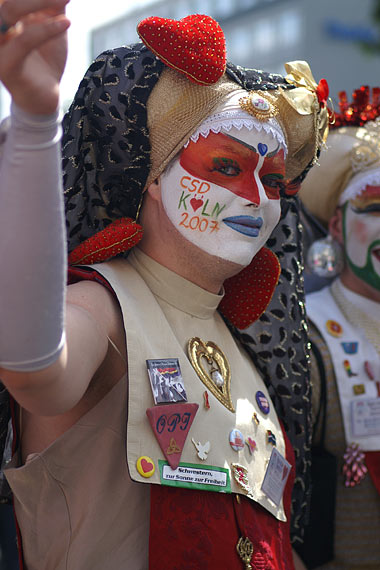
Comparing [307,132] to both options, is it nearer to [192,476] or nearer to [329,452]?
[192,476]

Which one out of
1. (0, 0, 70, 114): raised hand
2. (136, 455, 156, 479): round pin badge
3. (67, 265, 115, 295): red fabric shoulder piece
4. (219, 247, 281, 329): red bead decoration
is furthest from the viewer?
(219, 247, 281, 329): red bead decoration

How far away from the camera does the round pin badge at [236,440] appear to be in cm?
203

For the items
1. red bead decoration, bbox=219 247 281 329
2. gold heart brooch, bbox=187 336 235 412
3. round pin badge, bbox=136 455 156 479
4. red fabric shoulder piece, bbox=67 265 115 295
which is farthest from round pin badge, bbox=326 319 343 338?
round pin badge, bbox=136 455 156 479

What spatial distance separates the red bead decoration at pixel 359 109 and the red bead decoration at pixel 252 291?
3.58ft

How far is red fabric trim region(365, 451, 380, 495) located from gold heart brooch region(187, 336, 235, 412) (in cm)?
98

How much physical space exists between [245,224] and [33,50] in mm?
935

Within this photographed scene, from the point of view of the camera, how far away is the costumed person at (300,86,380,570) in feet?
9.45

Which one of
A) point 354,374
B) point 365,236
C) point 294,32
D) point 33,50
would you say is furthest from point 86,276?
point 294,32

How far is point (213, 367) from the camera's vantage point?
7.08 feet

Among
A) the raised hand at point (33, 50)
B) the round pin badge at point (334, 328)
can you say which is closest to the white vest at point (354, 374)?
the round pin badge at point (334, 328)

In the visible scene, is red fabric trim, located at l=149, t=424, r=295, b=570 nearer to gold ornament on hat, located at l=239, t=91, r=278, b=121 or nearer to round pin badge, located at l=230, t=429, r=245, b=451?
round pin badge, located at l=230, t=429, r=245, b=451

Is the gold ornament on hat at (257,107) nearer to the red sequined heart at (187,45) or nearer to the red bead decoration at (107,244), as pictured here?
the red sequined heart at (187,45)

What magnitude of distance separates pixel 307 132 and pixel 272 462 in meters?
0.96

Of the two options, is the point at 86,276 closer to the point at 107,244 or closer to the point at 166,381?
the point at 107,244
